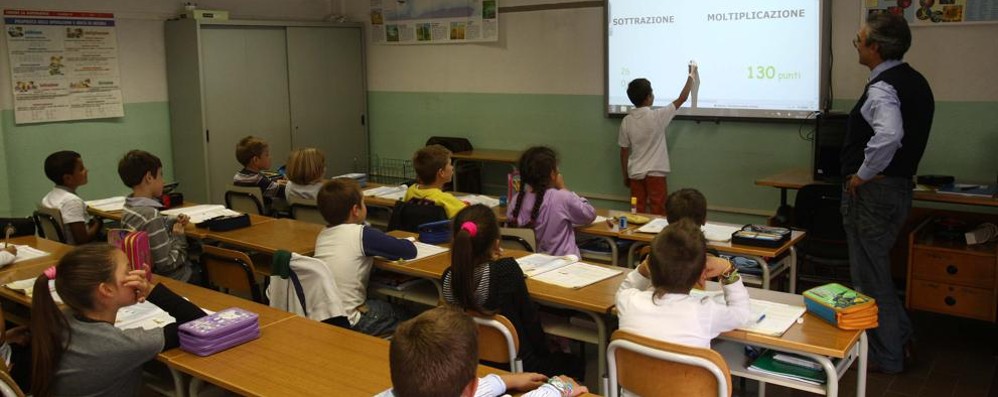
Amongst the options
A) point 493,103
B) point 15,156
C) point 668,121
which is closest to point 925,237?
point 668,121

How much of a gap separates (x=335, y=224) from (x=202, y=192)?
4255 mm

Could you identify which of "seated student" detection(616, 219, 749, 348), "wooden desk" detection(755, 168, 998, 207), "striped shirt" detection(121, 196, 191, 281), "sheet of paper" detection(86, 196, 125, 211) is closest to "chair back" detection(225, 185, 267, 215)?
"sheet of paper" detection(86, 196, 125, 211)

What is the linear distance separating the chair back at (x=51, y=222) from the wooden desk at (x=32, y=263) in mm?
310

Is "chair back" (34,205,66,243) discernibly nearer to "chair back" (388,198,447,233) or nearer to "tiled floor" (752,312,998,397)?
"chair back" (388,198,447,233)

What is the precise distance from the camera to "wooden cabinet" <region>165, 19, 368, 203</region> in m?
7.47

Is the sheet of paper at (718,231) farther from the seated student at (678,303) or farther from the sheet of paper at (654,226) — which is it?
the seated student at (678,303)

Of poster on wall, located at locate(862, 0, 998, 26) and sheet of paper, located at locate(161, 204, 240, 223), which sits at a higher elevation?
poster on wall, located at locate(862, 0, 998, 26)

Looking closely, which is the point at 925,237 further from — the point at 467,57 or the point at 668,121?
the point at 467,57

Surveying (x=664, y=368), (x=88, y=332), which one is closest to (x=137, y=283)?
(x=88, y=332)

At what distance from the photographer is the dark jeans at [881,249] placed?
4.00 metres

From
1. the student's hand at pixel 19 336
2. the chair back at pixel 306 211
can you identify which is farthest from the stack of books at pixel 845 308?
the chair back at pixel 306 211

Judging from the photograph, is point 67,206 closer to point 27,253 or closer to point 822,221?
point 27,253

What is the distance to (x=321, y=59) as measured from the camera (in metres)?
8.41

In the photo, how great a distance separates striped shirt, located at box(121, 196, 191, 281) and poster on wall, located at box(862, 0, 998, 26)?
15.1ft
